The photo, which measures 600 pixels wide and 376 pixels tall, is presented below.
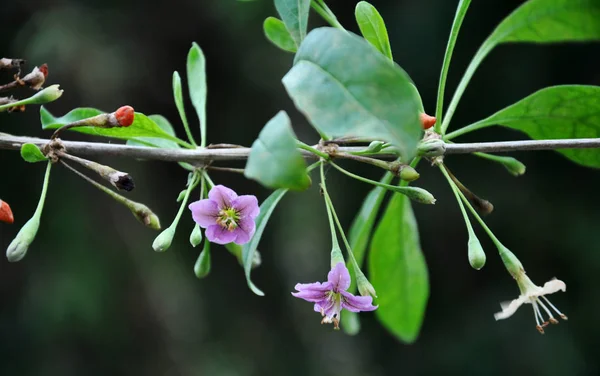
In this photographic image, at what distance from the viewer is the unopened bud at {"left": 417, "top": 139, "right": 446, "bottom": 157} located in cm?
95

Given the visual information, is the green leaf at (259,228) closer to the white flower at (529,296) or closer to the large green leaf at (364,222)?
the large green leaf at (364,222)

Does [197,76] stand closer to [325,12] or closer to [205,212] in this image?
[325,12]

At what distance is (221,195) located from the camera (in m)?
0.94

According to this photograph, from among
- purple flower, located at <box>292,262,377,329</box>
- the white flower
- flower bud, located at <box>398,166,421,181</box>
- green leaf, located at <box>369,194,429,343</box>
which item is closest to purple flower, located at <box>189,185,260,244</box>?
purple flower, located at <box>292,262,377,329</box>

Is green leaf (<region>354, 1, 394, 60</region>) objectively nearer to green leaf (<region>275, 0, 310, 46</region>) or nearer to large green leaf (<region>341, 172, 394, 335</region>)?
green leaf (<region>275, 0, 310, 46</region>)

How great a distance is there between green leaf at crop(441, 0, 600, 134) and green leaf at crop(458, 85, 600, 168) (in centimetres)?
12

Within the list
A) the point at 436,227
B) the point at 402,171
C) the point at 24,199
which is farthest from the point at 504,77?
the point at 24,199

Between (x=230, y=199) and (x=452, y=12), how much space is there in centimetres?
215

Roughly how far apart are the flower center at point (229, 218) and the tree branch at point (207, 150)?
9 centimetres

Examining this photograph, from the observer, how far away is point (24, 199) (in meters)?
3.23

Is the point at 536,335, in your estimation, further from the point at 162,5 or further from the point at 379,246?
the point at 162,5

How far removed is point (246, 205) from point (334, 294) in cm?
20

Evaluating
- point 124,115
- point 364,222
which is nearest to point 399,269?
point 364,222

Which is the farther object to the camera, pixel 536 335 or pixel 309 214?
pixel 309 214
